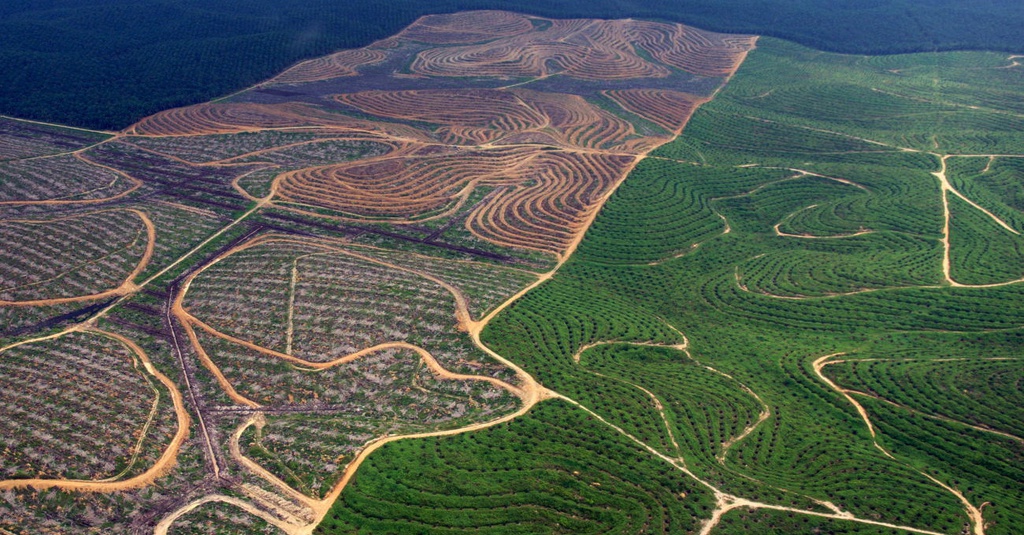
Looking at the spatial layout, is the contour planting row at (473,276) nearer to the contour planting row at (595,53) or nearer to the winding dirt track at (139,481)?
the winding dirt track at (139,481)

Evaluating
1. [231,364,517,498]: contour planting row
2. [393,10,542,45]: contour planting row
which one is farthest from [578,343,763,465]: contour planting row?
A: [393,10,542,45]: contour planting row

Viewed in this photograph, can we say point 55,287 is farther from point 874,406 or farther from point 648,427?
point 874,406

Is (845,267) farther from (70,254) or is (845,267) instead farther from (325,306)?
(70,254)

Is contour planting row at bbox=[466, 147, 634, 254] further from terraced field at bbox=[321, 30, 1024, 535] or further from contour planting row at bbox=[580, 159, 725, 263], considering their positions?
terraced field at bbox=[321, 30, 1024, 535]

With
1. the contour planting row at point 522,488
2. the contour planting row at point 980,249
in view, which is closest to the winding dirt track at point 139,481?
the contour planting row at point 522,488

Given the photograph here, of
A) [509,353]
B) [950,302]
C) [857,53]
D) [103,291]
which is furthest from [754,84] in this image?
[103,291]

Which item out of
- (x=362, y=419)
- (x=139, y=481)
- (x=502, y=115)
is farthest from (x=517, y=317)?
(x=502, y=115)
